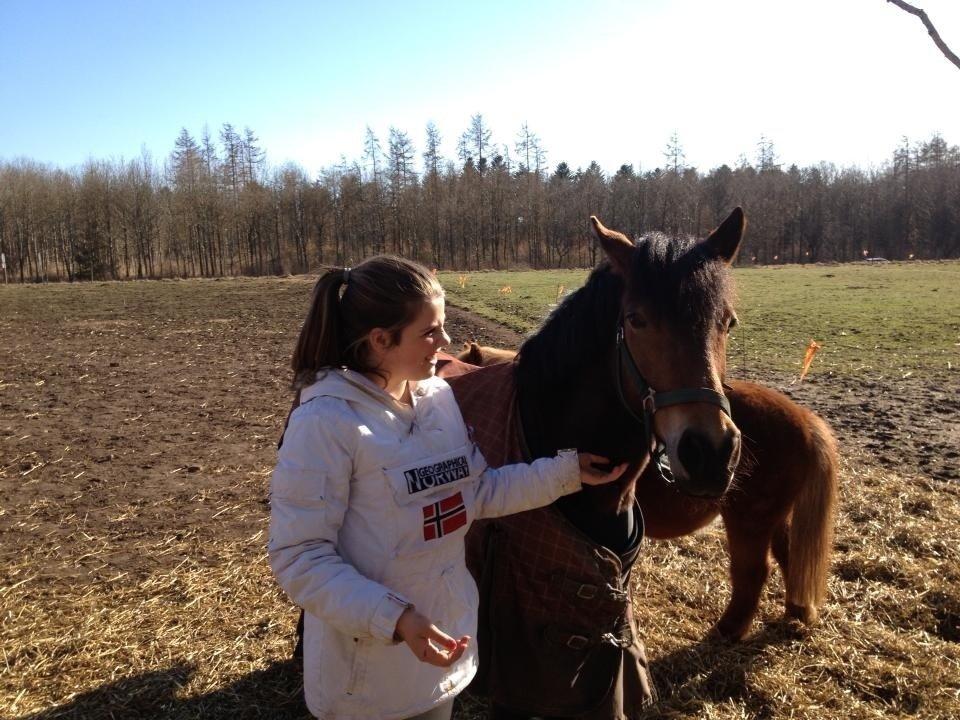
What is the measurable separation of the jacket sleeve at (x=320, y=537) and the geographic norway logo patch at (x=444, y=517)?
0.80ft

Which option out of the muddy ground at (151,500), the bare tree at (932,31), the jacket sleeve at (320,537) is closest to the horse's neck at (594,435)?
the jacket sleeve at (320,537)

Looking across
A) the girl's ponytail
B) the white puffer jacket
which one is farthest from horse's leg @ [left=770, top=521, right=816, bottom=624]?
the girl's ponytail

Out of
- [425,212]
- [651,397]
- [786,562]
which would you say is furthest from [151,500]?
[425,212]

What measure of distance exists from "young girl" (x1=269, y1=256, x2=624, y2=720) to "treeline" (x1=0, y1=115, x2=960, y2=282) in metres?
48.9

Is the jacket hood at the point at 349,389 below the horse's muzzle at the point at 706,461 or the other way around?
the other way around

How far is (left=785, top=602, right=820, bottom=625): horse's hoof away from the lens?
3.82 meters

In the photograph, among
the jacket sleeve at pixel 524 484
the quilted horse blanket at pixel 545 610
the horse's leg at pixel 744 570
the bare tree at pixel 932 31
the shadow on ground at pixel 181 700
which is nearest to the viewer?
the bare tree at pixel 932 31

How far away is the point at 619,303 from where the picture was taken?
2.24m

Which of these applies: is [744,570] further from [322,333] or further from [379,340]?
[322,333]

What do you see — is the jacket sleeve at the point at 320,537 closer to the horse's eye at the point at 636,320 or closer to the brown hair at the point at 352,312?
the brown hair at the point at 352,312

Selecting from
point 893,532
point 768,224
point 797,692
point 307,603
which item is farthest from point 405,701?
point 768,224

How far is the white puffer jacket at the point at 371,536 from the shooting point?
153cm

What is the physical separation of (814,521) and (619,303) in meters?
2.25

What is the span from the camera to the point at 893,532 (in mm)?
5031
